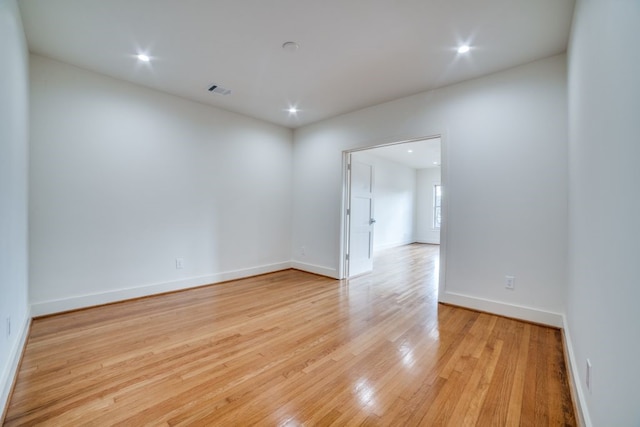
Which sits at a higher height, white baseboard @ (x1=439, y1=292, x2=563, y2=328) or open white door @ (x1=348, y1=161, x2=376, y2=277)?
open white door @ (x1=348, y1=161, x2=376, y2=277)

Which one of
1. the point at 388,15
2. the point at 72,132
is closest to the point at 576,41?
the point at 388,15

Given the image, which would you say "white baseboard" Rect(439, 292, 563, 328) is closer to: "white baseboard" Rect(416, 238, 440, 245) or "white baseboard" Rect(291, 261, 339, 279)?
"white baseboard" Rect(291, 261, 339, 279)

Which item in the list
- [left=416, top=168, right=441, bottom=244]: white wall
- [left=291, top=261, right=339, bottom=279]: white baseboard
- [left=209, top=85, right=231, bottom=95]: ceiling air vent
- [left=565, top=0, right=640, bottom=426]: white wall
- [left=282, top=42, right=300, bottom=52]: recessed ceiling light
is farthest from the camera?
[left=416, top=168, right=441, bottom=244]: white wall

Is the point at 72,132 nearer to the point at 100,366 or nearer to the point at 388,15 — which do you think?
the point at 100,366

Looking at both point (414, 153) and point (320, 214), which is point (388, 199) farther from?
point (320, 214)

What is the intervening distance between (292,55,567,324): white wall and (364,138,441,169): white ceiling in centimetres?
253

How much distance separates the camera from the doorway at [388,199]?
459 cm

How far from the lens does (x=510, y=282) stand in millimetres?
2904

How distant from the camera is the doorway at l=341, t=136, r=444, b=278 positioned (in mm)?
4590

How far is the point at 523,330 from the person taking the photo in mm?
2609

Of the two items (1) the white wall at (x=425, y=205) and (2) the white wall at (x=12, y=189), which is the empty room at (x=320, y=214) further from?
(1) the white wall at (x=425, y=205)

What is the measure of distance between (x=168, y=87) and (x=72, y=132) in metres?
1.16

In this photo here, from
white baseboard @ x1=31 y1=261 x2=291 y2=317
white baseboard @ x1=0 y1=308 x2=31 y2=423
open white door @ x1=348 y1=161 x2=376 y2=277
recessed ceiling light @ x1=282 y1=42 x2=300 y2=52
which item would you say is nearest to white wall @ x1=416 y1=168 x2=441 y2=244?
open white door @ x1=348 y1=161 x2=376 y2=277

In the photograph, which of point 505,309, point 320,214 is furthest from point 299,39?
point 505,309
